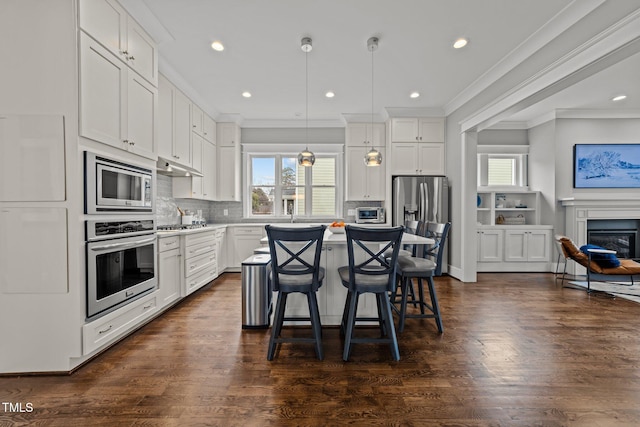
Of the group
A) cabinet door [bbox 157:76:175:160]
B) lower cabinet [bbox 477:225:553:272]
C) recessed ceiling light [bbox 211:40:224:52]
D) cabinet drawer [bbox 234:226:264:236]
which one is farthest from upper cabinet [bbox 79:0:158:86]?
lower cabinet [bbox 477:225:553:272]

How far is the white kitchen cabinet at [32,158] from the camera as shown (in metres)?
1.88

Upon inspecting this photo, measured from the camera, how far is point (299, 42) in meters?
3.05

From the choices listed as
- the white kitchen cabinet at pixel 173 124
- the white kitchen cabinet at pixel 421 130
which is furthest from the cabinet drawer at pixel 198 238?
the white kitchen cabinet at pixel 421 130

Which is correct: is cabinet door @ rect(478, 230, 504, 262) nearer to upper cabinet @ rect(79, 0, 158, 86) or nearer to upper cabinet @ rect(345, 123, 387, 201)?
upper cabinet @ rect(345, 123, 387, 201)

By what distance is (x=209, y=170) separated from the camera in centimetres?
499

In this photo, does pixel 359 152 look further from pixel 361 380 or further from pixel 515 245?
pixel 361 380

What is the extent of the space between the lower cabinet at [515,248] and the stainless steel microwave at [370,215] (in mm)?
1842

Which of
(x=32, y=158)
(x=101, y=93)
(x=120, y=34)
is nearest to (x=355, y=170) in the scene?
(x=120, y=34)

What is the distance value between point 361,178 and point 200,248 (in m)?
3.13

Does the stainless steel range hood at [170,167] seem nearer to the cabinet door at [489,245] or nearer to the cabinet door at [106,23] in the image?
the cabinet door at [106,23]

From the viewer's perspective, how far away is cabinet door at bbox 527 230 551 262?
5.14 metres

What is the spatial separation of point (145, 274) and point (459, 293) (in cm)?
386

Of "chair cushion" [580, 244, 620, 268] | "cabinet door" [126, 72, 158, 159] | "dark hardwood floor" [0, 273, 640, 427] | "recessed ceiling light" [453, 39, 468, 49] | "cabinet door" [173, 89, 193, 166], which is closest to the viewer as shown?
"dark hardwood floor" [0, 273, 640, 427]

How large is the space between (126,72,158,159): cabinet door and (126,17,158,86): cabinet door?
8cm
